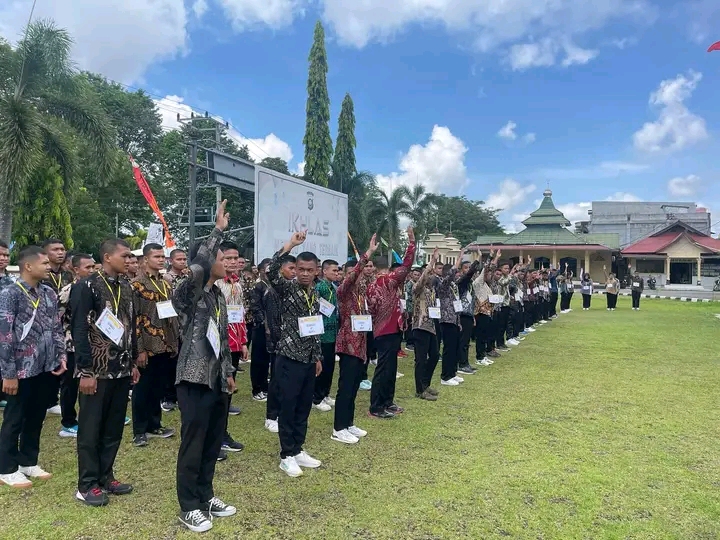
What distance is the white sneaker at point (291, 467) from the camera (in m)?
4.22

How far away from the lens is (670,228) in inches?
1661

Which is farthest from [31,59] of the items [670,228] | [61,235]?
[670,228]

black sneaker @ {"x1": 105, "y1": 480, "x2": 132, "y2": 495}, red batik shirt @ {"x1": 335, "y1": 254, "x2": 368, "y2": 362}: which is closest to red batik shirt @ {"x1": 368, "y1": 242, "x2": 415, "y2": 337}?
red batik shirt @ {"x1": 335, "y1": 254, "x2": 368, "y2": 362}

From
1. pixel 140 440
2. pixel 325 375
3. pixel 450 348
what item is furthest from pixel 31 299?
pixel 450 348

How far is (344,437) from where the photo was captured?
5105 mm

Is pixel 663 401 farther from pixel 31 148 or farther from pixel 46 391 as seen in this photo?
pixel 31 148

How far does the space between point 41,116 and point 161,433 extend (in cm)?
1107

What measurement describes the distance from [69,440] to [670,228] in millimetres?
46869

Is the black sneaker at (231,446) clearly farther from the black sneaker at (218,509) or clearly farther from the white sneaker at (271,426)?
the black sneaker at (218,509)

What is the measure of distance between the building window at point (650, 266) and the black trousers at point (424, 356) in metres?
41.8

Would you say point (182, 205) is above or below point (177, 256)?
above

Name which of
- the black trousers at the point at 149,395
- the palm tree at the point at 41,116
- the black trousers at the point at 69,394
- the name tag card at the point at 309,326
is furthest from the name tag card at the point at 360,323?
the palm tree at the point at 41,116

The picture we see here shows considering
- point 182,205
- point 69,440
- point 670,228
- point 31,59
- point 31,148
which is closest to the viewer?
point 69,440

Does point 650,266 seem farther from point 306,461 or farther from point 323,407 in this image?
point 306,461
